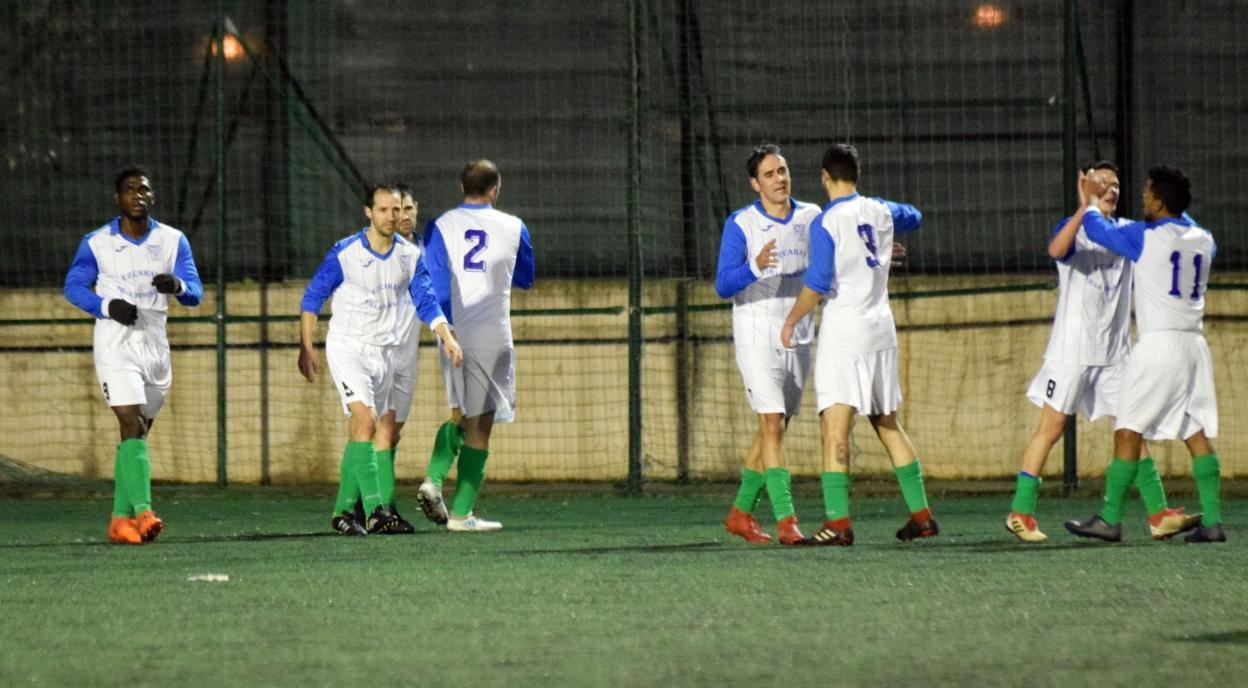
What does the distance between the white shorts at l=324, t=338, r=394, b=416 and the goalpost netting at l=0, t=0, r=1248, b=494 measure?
3.84 m

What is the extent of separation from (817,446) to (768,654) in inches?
343

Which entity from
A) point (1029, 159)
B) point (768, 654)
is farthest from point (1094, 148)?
point (768, 654)

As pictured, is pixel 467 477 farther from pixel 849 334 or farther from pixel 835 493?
pixel 849 334

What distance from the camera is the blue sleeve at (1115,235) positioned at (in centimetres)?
902

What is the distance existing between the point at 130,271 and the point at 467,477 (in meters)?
2.11

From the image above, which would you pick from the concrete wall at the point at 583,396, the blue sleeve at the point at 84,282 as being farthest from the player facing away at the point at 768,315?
the concrete wall at the point at 583,396

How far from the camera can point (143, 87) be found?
49.6 feet

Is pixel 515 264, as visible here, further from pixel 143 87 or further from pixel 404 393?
pixel 143 87

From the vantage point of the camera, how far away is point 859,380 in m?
8.83

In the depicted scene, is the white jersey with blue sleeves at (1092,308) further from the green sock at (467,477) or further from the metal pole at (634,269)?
the metal pole at (634,269)

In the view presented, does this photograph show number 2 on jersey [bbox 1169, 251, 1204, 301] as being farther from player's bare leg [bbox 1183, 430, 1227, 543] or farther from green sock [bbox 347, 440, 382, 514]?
green sock [bbox 347, 440, 382, 514]

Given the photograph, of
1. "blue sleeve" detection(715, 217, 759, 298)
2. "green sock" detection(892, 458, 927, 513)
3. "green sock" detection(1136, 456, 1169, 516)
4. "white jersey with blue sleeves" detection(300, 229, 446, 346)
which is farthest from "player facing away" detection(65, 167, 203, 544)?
"green sock" detection(1136, 456, 1169, 516)

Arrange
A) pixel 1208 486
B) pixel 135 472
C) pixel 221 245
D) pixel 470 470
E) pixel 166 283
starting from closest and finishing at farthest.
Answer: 1. pixel 1208 486
2. pixel 166 283
3. pixel 135 472
4. pixel 470 470
5. pixel 221 245

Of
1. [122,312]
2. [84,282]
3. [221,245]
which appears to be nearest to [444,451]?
[122,312]
